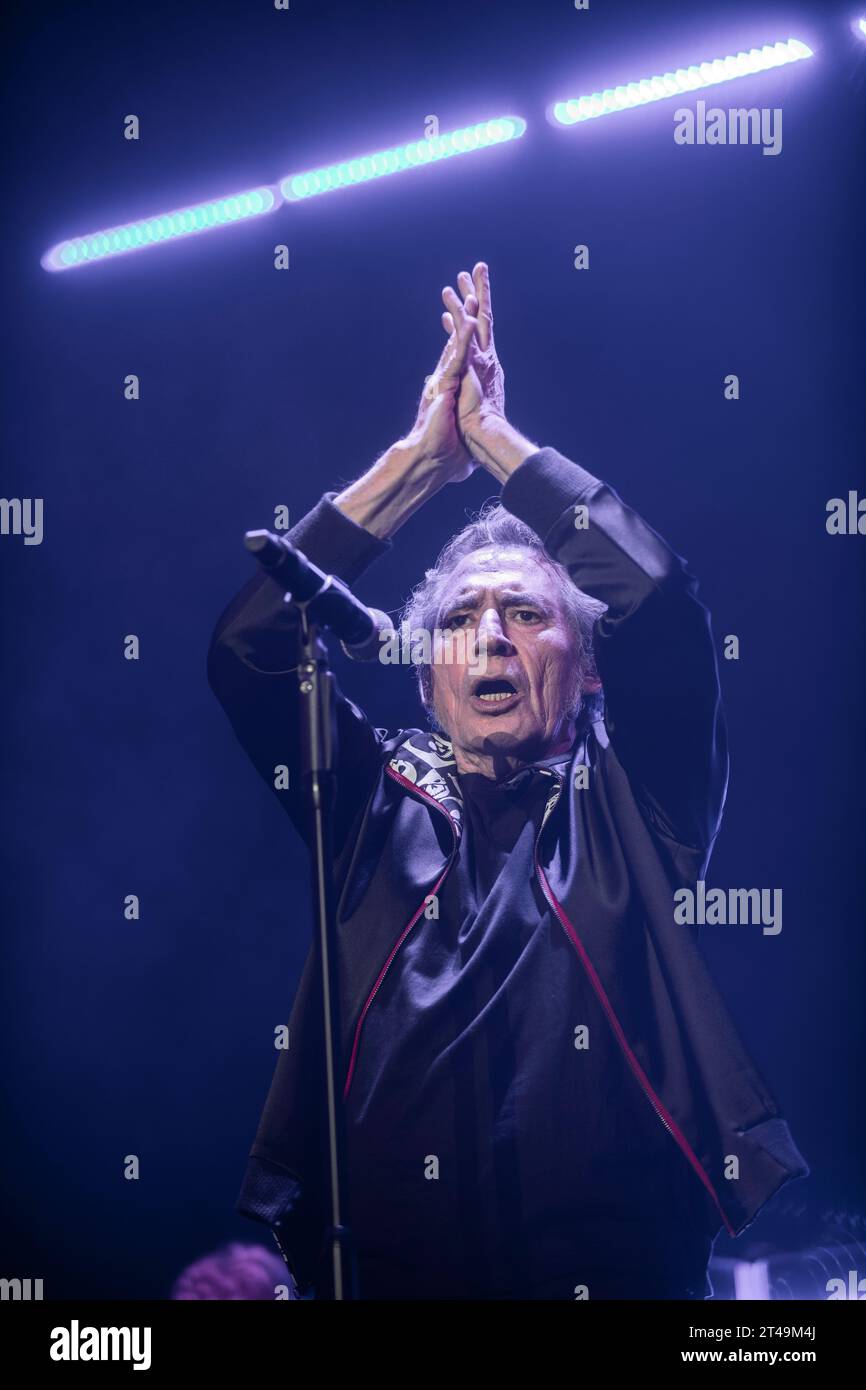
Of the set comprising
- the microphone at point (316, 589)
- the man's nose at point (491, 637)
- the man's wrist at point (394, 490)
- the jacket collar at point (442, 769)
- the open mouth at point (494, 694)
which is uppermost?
the man's wrist at point (394, 490)

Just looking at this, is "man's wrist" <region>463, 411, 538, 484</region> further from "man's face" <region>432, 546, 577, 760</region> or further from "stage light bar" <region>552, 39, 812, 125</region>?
"stage light bar" <region>552, 39, 812, 125</region>

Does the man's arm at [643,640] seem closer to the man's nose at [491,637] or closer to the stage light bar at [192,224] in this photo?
the man's nose at [491,637]

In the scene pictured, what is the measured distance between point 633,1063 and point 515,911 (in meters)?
0.35

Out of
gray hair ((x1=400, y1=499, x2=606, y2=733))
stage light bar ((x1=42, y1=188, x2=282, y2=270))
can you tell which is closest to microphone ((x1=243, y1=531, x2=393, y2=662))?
gray hair ((x1=400, y1=499, x2=606, y2=733))

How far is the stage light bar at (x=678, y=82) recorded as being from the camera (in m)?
3.01

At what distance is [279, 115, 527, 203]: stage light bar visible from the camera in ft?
9.98

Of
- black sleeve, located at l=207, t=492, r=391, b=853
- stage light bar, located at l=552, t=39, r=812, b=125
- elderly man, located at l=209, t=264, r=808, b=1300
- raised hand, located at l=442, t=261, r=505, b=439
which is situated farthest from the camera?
stage light bar, located at l=552, t=39, r=812, b=125

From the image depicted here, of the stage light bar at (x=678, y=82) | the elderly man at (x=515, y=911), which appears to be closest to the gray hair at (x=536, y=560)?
the elderly man at (x=515, y=911)

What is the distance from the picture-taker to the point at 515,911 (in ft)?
8.82

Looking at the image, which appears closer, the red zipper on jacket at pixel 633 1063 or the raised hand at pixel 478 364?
the red zipper on jacket at pixel 633 1063

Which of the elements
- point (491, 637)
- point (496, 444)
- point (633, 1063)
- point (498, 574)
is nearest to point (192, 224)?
point (496, 444)

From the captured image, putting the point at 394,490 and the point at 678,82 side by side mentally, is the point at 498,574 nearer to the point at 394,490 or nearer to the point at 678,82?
the point at 394,490

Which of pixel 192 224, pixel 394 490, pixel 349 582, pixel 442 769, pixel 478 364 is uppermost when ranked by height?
pixel 192 224

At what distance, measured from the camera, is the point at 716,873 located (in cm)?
279
